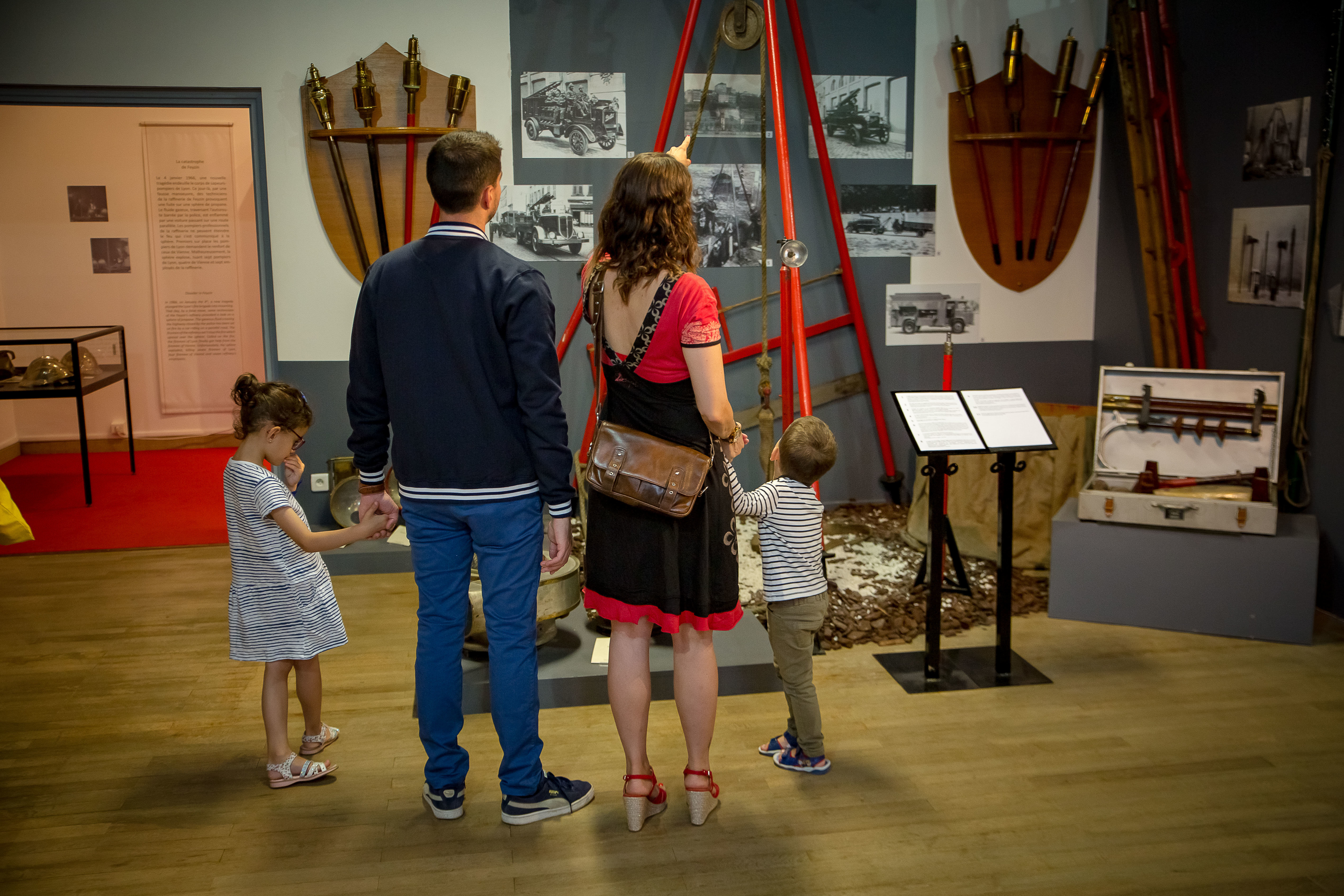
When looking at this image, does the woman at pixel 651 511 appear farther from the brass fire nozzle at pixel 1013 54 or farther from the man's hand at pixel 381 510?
the brass fire nozzle at pixel 1013 54

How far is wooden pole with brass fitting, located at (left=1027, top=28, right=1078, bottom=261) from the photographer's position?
5.01 meters

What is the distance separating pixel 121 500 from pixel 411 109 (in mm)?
2830

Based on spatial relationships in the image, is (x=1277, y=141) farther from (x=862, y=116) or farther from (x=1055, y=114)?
(x=862, y=116)

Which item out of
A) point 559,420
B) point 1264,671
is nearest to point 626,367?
point 559,420

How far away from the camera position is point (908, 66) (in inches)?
201

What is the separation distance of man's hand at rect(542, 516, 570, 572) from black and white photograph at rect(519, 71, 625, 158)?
9.77 ft

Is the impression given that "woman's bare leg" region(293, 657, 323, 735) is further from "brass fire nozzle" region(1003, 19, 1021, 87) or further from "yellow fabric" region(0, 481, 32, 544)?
"brass fire nozzle" region(1003, 19, 1021, 87)

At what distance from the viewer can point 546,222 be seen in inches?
194

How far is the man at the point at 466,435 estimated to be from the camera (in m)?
2.24

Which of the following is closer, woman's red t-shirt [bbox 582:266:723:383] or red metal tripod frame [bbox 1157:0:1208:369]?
woman's red t-shirt [bbox 582:266:723:383]

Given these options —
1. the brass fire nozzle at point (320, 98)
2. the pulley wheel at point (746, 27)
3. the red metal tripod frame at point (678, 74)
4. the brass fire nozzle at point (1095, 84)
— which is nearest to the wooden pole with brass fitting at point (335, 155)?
the brass fire nozzle at point (320, 98)

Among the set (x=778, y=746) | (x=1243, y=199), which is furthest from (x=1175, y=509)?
(x=778, y=746)

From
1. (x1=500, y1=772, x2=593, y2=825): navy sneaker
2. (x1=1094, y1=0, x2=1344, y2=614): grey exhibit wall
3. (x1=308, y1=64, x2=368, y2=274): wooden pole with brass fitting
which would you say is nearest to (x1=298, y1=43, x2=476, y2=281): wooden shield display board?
(x1=308, y1=64, x2=368, y2=274): wooden pole with brass fitting

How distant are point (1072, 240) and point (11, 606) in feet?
16.5
